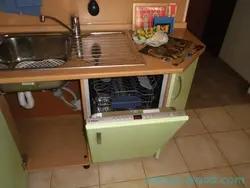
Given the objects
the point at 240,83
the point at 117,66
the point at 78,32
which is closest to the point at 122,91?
the point at 117,66

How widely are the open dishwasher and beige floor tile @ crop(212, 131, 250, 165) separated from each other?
28.7 inches

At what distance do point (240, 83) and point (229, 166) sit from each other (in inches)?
53.6

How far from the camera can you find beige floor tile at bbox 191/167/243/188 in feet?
4.79

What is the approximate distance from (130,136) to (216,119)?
1.27 metres

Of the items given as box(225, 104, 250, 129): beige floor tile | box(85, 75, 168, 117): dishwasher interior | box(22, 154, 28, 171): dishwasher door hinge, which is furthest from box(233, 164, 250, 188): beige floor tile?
box(22, 154, 28, 171): dishwasher door hinge

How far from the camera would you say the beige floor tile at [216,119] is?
192cm

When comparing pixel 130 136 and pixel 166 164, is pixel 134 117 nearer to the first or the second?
pixel 130 136

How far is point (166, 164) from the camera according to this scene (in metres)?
1.57

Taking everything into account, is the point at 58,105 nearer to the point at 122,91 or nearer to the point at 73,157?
the point at 73,157

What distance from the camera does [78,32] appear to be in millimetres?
1313

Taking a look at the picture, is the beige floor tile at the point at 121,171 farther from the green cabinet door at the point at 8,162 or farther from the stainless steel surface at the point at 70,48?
the stainless steel surface at the point at 70,48

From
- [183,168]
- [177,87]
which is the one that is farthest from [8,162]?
[183,168]

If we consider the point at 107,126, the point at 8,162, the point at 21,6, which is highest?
the point at 21,6

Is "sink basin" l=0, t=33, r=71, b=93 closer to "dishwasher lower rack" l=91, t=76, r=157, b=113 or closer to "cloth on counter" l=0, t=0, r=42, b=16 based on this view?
"cloth on counter" l=0, t=0, r=42, b=16
